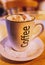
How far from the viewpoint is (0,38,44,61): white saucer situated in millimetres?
473

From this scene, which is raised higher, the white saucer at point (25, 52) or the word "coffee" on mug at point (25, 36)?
the word "coffee" on mug at point (25, 36)

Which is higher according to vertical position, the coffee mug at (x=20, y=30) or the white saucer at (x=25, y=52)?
the coffee mug at (x=20, y=30)

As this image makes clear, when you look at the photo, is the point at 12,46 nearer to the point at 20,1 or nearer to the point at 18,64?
the point at 18,64

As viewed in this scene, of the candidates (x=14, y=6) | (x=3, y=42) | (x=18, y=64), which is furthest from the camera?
(x=14, y=6)

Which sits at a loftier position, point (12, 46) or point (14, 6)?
point (12, 46)

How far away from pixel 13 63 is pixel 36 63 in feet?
0.26

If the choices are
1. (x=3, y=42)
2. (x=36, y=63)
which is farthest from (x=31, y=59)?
(x=3, y=42)

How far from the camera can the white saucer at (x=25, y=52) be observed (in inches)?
18.6

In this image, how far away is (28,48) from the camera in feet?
1.78

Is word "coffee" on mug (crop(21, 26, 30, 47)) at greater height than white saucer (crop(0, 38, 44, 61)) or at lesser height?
greater

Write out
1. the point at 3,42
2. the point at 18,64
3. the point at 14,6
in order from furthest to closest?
1. the point at 14,6
2. the point at 3,42
3. the point at 18,64

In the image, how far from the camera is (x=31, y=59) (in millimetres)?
469

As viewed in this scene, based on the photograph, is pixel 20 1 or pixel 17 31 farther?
pixel 20 1

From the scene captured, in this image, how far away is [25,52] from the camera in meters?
0.52
